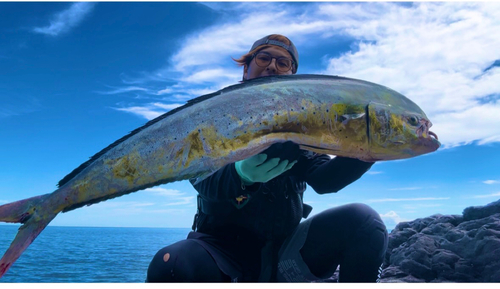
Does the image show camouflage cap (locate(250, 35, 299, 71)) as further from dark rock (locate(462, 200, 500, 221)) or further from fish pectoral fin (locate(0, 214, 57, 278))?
dark rock (locate(462, 200, 500, 221))

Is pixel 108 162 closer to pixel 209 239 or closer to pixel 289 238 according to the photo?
pixel 209 239

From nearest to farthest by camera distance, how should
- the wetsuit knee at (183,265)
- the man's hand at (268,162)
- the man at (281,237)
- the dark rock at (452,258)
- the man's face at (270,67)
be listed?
the man's hand at (268,162) → the wetsuit knee at (183,265) → the man at (281,237) → the man's face at (270,67) → the dark rock at (452,258)

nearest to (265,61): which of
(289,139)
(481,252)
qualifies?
(289,139)

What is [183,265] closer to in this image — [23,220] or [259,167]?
[259,167]

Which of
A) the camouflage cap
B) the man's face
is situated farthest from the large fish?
the camouflage cap

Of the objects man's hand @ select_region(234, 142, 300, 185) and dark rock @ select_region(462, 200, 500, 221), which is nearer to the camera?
man's hand @ select_region(234, 142, 300, 185)

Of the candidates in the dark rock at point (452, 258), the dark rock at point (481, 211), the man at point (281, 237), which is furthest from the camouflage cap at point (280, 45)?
the dark rock at point (481, 211)

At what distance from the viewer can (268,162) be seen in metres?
2.43

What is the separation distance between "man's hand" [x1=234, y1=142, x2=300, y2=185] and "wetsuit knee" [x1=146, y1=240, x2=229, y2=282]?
0.90m

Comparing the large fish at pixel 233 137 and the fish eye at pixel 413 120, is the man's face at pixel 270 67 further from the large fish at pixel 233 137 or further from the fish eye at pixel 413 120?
the fish eye at pixel 413 120

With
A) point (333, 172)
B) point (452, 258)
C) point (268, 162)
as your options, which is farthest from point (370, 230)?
point (452, 258)

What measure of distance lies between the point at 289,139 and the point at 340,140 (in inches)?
13.2

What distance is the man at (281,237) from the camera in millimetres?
2961

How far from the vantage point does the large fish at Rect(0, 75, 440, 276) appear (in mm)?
2033
